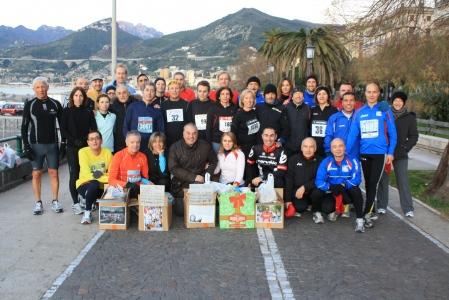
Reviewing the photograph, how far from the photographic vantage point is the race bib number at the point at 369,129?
22.9ft

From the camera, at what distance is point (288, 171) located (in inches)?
288

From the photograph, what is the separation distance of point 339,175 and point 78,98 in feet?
13.7

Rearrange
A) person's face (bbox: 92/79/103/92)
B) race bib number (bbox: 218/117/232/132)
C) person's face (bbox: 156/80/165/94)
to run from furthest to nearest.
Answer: person's face (bbox: 92/79/103/92), person's face (bbox: 156/80/165/94), race bib number (bbox: 218/117/232/132)

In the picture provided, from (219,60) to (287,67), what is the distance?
104 metres

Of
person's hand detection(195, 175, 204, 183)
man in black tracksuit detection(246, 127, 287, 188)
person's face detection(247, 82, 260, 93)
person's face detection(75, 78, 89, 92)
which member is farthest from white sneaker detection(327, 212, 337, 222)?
person's face detection(75, 78, 89, 92)

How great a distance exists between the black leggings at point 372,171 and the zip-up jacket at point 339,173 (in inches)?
6.4

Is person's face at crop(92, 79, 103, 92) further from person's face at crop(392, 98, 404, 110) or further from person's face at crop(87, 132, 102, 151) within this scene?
person's face at crop(392, 98, 404, 110)

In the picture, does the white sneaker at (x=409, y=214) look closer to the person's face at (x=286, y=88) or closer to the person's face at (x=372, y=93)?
the person's face at (x=372, y=93)

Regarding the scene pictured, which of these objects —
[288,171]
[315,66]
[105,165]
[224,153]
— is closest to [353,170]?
[288,171]

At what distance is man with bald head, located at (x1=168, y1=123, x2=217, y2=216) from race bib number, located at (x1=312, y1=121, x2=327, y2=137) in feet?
5.67

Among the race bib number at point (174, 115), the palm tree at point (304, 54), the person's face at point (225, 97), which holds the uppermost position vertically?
the palm tree at point (304, 54)

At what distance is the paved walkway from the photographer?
4617 mm

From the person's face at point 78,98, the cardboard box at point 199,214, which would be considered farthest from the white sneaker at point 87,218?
the person's face at point 78,98

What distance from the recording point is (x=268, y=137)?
7.39m
